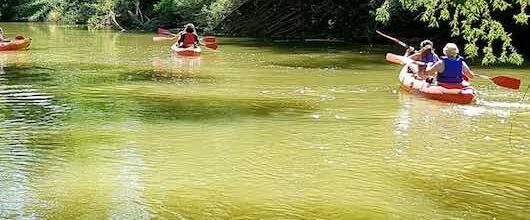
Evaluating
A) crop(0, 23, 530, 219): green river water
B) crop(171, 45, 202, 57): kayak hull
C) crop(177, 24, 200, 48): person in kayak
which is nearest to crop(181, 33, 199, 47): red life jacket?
crop(177, 24, 200, 48): person in kayak

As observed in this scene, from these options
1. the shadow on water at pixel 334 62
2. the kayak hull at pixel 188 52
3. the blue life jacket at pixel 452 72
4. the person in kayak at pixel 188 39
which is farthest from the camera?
the person in kayak at pixel 188 39

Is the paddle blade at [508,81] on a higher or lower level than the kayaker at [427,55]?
lower

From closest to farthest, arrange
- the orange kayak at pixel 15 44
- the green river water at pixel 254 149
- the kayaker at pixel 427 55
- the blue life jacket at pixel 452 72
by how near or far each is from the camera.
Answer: the green river water at pixel 254 149
the blue life jacket at pixel 452 72
the kayaker at pixel 427 55
the orange kayak at pixel 15 44

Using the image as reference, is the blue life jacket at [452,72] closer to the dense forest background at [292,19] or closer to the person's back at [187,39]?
the dense forest background at [292,19]

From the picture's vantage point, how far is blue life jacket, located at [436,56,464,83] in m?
10.8

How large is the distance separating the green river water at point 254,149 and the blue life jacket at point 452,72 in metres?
0.45

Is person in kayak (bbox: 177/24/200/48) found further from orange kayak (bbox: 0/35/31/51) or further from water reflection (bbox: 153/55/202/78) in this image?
orange kayak (bbox: 0/35/31/51)

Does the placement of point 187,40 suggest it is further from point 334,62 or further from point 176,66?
point 334,62

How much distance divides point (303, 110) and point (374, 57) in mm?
9811

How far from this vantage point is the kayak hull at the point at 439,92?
425 inches

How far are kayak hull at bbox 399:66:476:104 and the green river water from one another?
5.8 inches

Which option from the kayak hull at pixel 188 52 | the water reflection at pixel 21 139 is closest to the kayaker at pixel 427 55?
the water reflection at pixel 21 139

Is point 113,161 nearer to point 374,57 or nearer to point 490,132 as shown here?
point 490,132

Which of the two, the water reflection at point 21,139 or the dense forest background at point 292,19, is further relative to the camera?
the dense forest background at point 292,19
